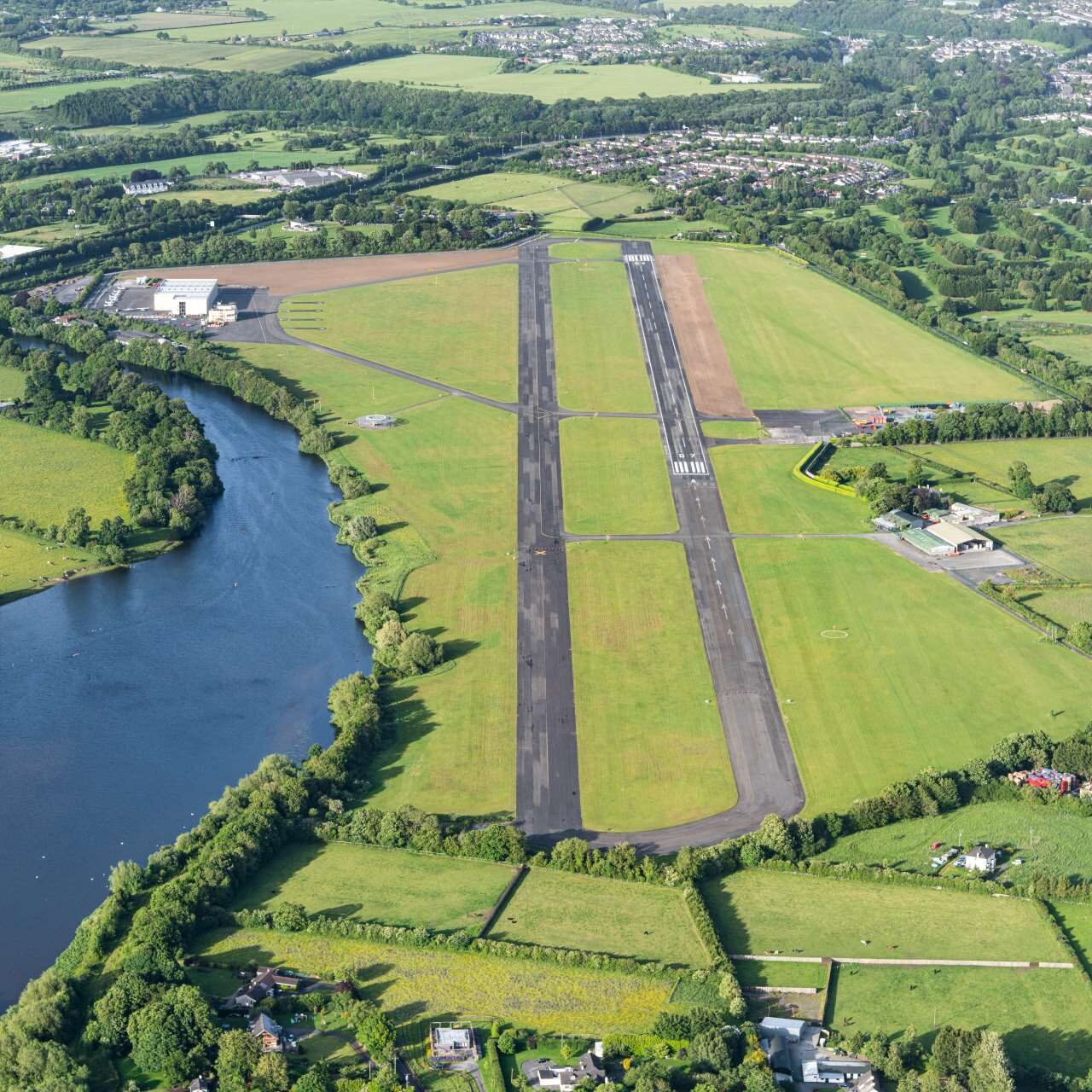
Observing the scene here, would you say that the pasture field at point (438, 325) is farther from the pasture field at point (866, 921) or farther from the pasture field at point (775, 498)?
the pasture field at point (866, 921)

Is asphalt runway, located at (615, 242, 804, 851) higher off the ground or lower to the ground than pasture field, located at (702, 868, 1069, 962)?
higher

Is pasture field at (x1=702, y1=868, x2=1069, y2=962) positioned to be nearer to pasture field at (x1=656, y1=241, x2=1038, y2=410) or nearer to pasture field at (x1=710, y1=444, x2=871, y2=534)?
pasture field at (x1=710, y1=444, x2=871, y2=534)

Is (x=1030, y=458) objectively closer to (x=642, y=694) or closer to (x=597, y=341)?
(x=597, y=341)

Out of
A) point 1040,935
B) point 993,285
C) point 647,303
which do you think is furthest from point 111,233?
point 1040,935

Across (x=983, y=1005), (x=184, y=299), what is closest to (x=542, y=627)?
(x=983, y=1005)

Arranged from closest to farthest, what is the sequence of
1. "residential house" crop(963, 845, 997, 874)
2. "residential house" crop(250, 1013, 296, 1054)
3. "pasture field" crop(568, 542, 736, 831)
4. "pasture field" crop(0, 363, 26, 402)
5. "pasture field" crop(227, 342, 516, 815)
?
"residential house" crop(250, 1013, 296, 1054), "residential house" crop(963, 845, 997, 874), "pasture field" crop(568, 542, 736, 831), "pasture field" crop(227, 342, 516, 815), "pasture field" crop(0, 363, 26, 402)

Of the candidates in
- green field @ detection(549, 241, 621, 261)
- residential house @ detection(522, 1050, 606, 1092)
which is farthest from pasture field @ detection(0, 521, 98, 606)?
green field @ detection(549, 241, 621, 261)
